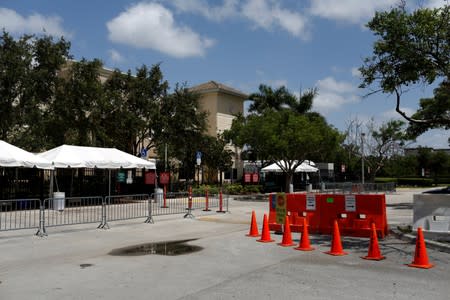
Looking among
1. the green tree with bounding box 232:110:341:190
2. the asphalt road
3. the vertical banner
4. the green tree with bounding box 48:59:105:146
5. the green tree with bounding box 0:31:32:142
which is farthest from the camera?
the green tree with bounding box 232:110:341:190

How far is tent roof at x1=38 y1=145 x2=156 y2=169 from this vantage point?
2248 cm

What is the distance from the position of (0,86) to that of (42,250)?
1578 centimetres

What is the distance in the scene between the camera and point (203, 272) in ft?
27.3

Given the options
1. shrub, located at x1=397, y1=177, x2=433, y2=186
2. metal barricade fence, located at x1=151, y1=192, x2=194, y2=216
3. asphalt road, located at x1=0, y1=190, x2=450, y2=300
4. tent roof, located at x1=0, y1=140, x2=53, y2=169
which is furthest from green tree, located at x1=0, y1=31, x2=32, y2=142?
shrub, located at x1=397, y1=177, x2=433, y2=186

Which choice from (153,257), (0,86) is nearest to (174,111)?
(0,86)

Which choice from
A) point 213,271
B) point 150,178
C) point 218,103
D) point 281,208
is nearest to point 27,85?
point 150,178

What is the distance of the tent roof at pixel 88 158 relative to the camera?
22484 millimetres

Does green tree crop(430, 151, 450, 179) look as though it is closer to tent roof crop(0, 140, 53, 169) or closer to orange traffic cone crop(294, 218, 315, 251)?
tent roof crop(0, 140, 53, 169)

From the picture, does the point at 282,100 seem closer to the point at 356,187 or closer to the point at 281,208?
the point at 356,187

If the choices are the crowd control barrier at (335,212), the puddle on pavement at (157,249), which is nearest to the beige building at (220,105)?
the crowd control barrier at (335,212)

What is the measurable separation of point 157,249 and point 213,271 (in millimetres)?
2891

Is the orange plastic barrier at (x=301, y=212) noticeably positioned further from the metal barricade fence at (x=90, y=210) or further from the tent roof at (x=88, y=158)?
the tent roof at (x=88, y=158)

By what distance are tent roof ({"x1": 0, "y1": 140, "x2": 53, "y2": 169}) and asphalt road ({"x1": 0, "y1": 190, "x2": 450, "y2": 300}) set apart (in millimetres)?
7337

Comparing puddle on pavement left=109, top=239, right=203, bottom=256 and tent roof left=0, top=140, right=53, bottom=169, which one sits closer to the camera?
puddle on pavement left=109, top=239, right=203, bottom=256
